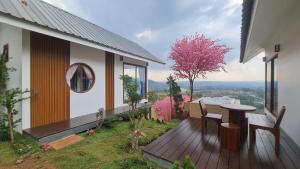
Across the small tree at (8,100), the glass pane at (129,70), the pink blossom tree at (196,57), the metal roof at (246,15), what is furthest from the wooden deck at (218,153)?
the glass pane at (129,70)

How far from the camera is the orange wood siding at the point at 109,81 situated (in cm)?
687

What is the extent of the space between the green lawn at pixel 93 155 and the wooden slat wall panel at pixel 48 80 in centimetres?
118

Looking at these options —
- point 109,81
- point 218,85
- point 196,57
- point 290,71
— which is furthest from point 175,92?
point 290,71

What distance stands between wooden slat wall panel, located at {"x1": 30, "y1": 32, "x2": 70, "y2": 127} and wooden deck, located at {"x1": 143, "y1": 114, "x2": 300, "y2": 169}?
3481mm

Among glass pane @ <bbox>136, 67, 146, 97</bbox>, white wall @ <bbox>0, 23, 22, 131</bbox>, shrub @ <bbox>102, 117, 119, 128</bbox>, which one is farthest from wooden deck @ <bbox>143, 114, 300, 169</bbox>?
glass pane @ <bbox>136, 67, 146, 97</bbox>

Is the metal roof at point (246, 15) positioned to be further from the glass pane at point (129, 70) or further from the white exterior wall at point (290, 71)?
the glass pane at point (129, 70)

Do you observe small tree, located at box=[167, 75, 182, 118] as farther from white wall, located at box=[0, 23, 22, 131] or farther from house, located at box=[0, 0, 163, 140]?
white wall, located at box=[0, 23, 22, 131]

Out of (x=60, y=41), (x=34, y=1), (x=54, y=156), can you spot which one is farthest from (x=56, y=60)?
(x=54, y=156)

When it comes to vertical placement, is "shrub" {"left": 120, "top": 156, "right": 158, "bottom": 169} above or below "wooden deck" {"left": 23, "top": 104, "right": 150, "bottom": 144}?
below

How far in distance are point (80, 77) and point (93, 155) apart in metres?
3.54

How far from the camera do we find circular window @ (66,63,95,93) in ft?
18.2

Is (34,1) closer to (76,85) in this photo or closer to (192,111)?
(76,85)

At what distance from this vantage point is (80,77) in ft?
19.5

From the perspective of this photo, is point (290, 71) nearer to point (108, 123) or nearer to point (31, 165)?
point (108, 123)
